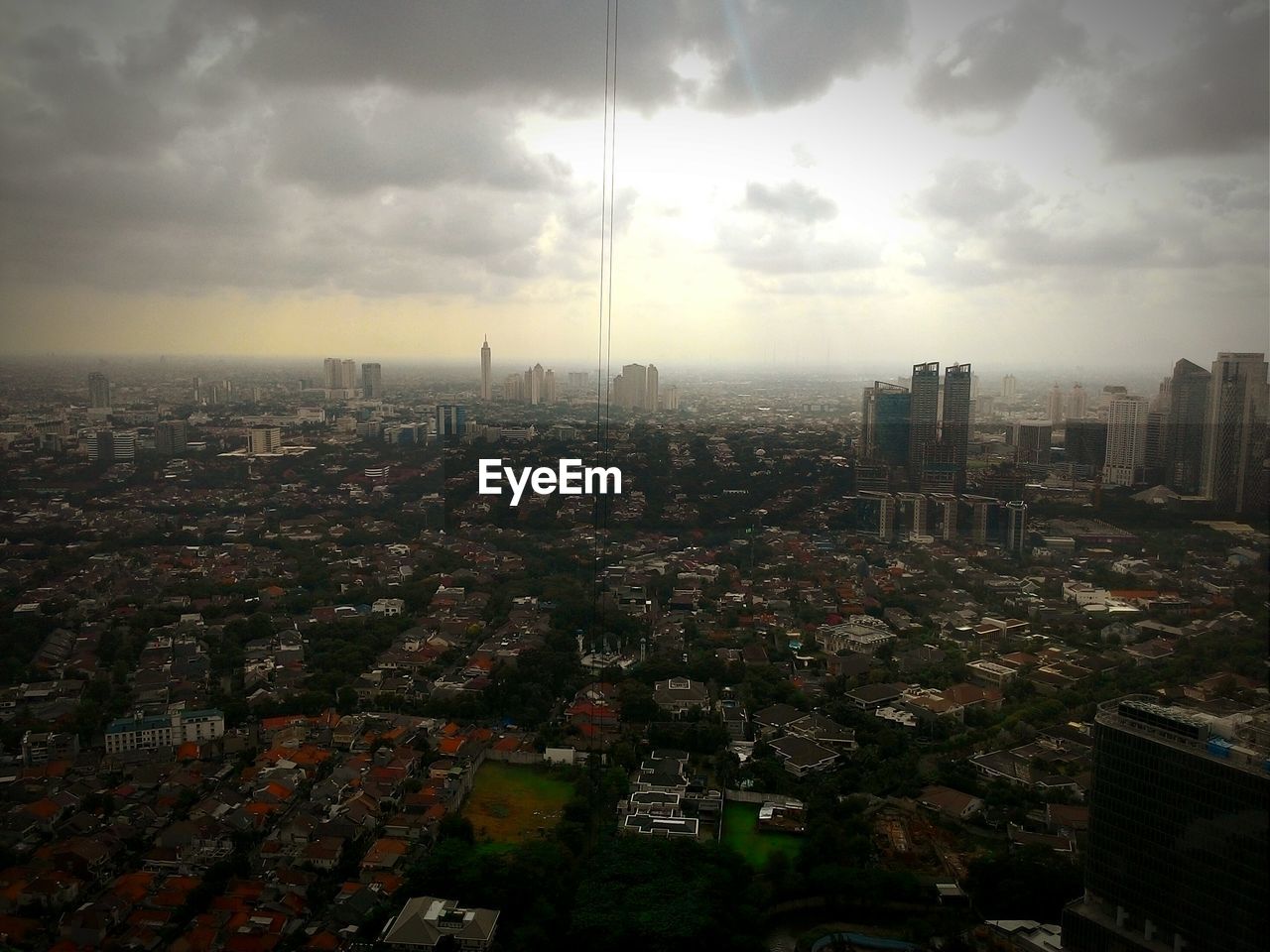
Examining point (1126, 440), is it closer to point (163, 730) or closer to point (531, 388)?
point (531, 388)

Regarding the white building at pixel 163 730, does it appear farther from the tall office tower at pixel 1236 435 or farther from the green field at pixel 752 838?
the tall office tower at pixel 1236 435

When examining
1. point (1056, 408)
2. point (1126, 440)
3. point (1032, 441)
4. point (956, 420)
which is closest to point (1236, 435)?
point (1126, 440)

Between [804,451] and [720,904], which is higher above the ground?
[804,451]

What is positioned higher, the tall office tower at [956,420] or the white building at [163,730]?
the tall office tower at [956,420]

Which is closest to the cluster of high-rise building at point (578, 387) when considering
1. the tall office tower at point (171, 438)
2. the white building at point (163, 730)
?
the tall office tower at point (171, 438)

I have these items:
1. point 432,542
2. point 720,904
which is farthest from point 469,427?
point 720,904

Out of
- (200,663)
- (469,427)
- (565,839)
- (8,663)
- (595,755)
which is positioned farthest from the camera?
(469,427)

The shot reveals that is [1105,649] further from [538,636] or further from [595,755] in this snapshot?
[538,636]
